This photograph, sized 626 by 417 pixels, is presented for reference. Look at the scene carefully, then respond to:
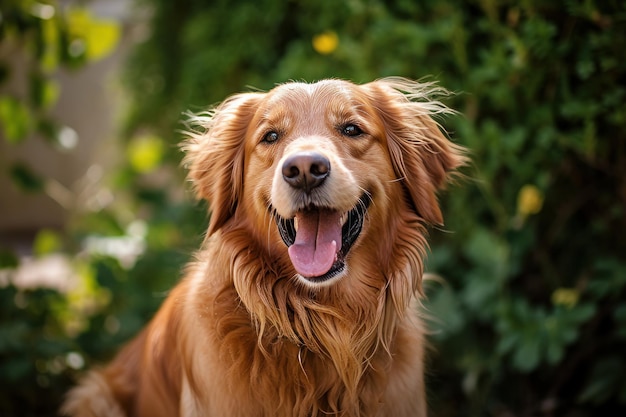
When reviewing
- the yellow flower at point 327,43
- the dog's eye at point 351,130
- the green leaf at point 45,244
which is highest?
the yellow flower at point 327,43

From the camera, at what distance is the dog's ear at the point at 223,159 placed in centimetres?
273

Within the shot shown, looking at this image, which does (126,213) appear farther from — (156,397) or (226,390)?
(226,390)

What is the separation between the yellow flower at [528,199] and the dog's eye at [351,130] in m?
1.31

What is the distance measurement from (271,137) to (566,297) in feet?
5.94

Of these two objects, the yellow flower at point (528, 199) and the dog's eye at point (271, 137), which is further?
the yellow flower at point (528, 199)

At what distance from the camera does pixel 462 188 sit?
3.69m

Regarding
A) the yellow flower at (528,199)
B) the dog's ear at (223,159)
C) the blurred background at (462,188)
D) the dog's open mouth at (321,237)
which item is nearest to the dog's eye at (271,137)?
the dog's ear at (223,159)

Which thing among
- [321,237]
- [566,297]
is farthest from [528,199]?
[321,237]

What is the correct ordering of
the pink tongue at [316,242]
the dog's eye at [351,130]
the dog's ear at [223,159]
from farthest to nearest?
1. the dog's ear at [223,159]
2. the dog's eye at [351,130]
3. the pink tongue at [316,242]

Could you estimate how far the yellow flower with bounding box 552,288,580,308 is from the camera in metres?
3.45

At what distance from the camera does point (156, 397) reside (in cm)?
291

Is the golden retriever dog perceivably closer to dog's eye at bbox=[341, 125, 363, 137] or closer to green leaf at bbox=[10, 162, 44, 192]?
dog's eye at bbox=[341, 125, 363, 137]

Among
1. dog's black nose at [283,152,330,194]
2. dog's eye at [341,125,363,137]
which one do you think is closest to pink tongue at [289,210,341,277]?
dog's black nose at [283,152,330,194]

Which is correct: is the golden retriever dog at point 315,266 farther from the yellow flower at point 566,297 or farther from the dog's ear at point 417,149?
the yellow flower at point 566,297
